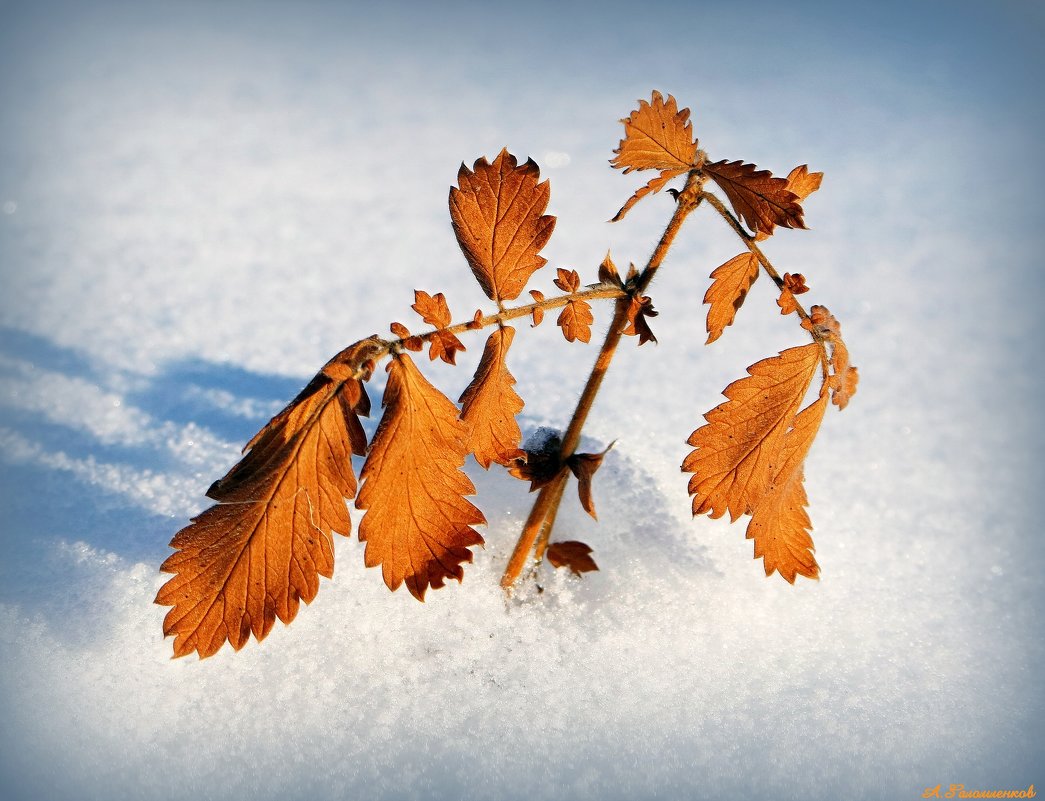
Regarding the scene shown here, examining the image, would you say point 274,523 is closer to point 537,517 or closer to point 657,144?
point 537,517

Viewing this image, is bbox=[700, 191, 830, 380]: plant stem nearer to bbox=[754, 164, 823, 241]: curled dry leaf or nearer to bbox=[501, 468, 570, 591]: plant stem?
bbox=[754, 164, 823, 241]: curled dry leaf

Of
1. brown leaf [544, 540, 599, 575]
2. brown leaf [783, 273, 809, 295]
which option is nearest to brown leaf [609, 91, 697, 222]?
brown leaf [783, 273, 809, 295]

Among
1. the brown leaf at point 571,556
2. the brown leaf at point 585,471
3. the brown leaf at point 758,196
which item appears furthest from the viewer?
the brown leaf at point 571,556

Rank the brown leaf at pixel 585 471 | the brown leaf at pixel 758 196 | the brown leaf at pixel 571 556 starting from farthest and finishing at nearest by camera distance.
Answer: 1. the brown leaf at pixel 571 556
2. the brown leaf at pixel 585 471
3. the brown leaf at pixel 758 196

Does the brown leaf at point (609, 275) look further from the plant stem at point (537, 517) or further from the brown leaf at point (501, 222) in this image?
the plant stem at point (537, 517)

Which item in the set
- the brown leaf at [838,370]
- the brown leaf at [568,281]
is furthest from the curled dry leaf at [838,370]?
the brown leaf at [568,281]

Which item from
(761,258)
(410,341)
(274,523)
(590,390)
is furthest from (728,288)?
(274,523)

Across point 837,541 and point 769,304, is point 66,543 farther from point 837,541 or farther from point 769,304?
point 769,304
